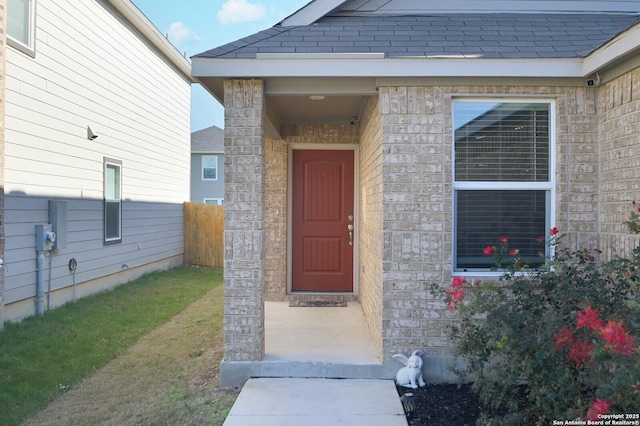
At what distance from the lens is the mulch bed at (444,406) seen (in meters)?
3.44

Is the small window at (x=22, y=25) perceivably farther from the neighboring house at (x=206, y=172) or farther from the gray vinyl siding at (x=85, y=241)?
the neighboring house at (x=206, y=172)

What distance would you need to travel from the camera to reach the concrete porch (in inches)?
165

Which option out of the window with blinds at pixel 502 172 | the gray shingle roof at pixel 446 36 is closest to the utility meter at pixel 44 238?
the gray shingle roof at pixel 446 36

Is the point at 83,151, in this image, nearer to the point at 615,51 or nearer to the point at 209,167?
the point at 615,51

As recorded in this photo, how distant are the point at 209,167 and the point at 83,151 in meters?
12.9

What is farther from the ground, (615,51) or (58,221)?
(615,51)

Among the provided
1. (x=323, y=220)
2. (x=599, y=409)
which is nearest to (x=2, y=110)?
(x=323, y=220)

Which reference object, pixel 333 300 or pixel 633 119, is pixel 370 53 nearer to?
pixel 633 119

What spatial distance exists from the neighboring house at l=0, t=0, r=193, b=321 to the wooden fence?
2.51ft

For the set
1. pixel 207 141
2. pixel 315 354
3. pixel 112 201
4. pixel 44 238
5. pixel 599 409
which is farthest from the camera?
pixel 207 141

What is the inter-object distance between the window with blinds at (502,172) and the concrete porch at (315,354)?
4.73ft

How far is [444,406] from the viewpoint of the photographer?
368 cm

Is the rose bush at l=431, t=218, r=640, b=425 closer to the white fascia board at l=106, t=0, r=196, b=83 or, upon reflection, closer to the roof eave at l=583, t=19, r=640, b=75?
the roof eave at l=583, t=19, r=640, b=75

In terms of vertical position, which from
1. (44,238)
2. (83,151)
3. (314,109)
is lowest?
(44,238)
